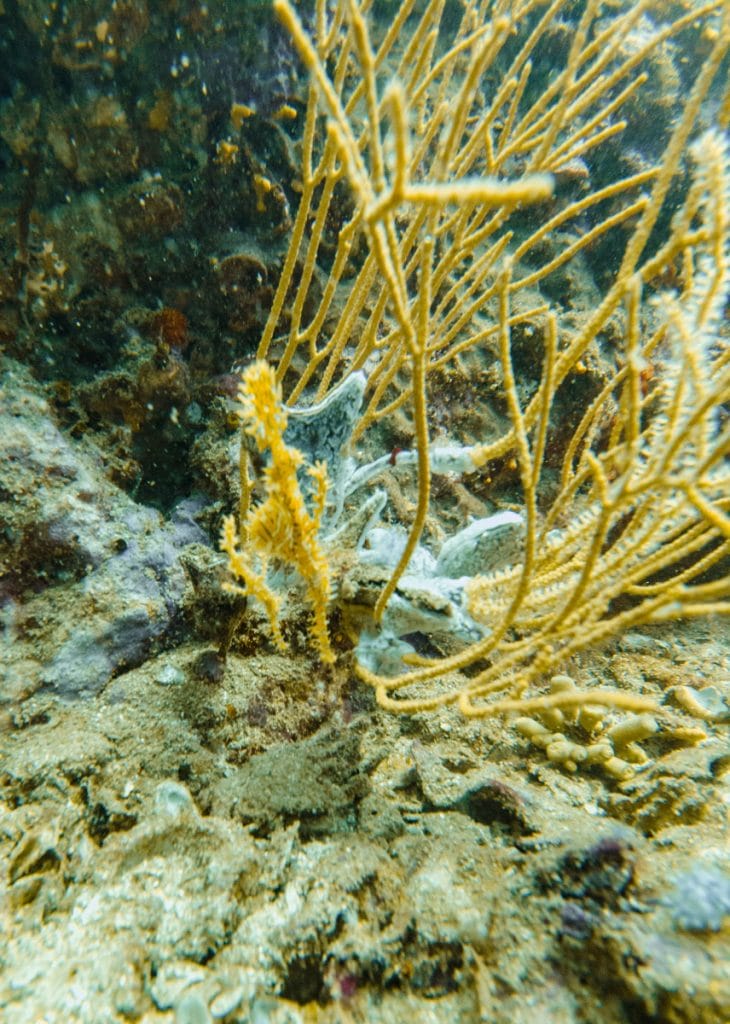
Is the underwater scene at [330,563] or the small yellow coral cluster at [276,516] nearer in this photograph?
the underwater scene at [330,563]

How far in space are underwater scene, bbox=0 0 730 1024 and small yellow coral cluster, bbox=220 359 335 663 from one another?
0.02 metres

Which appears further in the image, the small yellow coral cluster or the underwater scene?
the small yellow coral cluster

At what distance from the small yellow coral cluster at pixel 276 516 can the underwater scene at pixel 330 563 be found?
0.06 feet

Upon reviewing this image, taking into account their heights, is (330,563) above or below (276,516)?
below

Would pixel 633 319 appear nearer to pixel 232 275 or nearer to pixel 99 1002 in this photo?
pixel 99 1002

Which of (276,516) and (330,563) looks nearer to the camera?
(276,516)

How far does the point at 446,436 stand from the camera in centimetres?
333

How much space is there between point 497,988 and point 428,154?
5.62 metres

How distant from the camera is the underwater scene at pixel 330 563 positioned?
114 centimetres

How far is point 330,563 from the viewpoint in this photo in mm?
2037

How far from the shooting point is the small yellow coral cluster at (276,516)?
1454mm

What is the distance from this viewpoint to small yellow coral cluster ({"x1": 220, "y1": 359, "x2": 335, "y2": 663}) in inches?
57.2

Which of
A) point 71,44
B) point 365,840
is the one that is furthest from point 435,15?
point 365,840

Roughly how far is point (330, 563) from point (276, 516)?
19.2 inches
